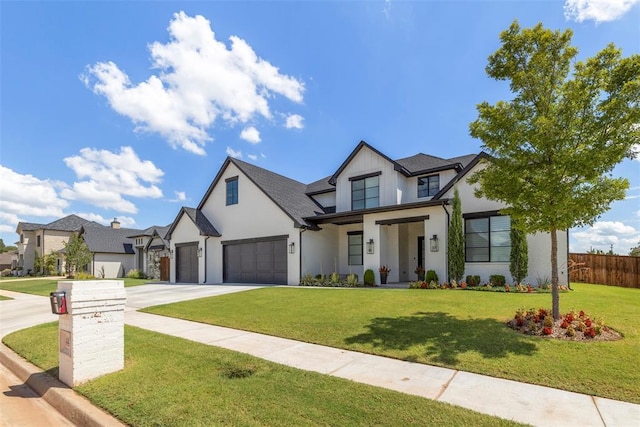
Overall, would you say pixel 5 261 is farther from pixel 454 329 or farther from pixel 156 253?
pixel 454 329

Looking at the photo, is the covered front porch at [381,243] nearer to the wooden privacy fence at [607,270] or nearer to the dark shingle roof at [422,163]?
the dark shingle roof at [422,163]

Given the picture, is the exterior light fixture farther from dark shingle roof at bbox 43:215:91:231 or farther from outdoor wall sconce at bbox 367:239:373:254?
dark shingle roof at bbox 43:215:91:231

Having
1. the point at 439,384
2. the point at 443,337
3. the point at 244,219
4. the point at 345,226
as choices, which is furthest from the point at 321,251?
the point at 439,384

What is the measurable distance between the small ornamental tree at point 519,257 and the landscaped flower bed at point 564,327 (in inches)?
255

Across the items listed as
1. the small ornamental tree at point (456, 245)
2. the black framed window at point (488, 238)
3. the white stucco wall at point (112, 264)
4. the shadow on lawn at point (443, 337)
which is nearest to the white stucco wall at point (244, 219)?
the small ornamental tree at point (456, 245)

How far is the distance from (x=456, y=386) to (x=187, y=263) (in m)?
22.2

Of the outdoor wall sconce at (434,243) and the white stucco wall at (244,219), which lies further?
the white stucco wall at (244,219)

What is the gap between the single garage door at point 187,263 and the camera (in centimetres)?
2280

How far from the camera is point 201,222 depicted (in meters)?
22.5

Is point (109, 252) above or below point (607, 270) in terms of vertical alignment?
below

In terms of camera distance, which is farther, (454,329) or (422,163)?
(422,163)

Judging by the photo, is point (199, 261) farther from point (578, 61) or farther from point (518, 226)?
point (578, 61)

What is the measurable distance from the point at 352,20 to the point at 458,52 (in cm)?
426

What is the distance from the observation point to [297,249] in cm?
1805
